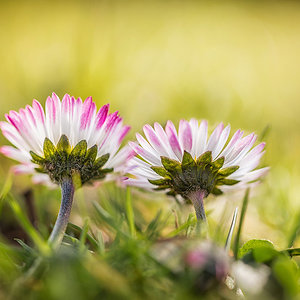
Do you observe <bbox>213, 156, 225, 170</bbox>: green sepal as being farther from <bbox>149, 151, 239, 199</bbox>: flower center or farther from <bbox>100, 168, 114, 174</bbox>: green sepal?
<bbox>100, 168, 114, 174</bbox>: green sepal

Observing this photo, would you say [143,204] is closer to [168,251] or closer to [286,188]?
[286,188]

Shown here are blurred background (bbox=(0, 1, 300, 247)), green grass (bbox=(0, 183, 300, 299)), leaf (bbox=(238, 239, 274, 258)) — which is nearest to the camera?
green grass (bbox=(0, 183, 300, 299))

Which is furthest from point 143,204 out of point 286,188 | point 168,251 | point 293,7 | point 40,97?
point 293,7

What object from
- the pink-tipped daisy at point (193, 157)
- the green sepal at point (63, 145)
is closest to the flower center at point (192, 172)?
the pink-tipped daisy at point (193, 157)

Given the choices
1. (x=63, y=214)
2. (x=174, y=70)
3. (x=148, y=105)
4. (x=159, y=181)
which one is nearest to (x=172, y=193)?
(x=159, y=181)

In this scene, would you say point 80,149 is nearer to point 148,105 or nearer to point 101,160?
point 101,160

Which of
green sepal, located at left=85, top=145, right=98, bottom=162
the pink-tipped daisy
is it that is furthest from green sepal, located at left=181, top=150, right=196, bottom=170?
green sepal, located at left=85, top=145, right=98, bottom=162
